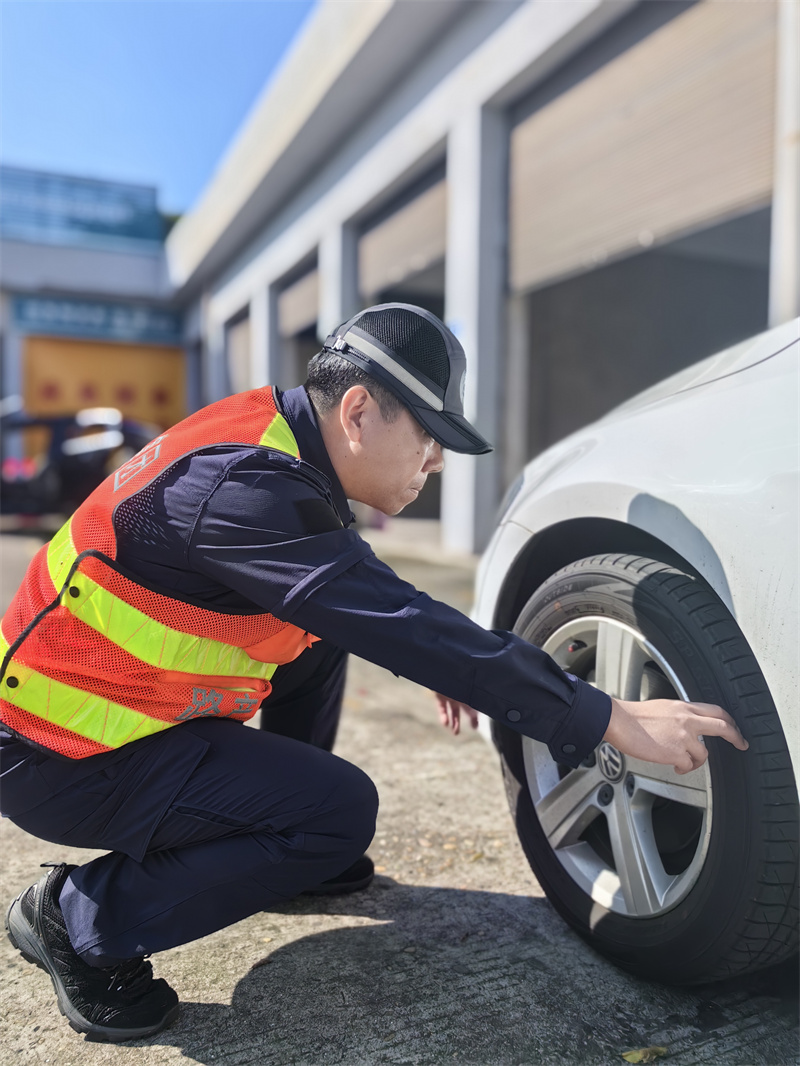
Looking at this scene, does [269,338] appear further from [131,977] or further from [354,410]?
[131,977]

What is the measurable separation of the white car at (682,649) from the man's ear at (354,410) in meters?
0.49

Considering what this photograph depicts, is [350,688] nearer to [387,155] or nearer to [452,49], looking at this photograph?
[452,49]

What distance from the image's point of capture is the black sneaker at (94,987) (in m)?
1.36

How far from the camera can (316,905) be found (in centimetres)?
181

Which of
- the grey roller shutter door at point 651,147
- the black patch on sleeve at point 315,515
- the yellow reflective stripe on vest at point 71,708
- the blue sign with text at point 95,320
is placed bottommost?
the yellow reflective stripe on vest at point 71,708

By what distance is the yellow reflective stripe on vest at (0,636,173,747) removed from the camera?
54.3 inches

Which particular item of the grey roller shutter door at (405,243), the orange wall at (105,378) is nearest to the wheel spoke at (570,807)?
the grey roller shutter door at (405,243)

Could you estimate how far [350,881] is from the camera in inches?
73.3

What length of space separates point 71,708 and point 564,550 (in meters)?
1.05

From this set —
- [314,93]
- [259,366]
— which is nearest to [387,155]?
[314,93]

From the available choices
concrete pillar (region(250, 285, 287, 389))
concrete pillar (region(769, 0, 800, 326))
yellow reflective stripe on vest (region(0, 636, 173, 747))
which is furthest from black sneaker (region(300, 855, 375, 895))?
concrete pillar (region(250, 285, 287, 389))

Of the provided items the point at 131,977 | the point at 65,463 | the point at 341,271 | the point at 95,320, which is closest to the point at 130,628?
the point at 131,977

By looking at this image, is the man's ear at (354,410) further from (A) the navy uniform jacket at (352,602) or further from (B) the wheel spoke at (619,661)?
(B) the wheel spoke at (619,661)

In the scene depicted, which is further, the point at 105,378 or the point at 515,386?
the point at 105,378
